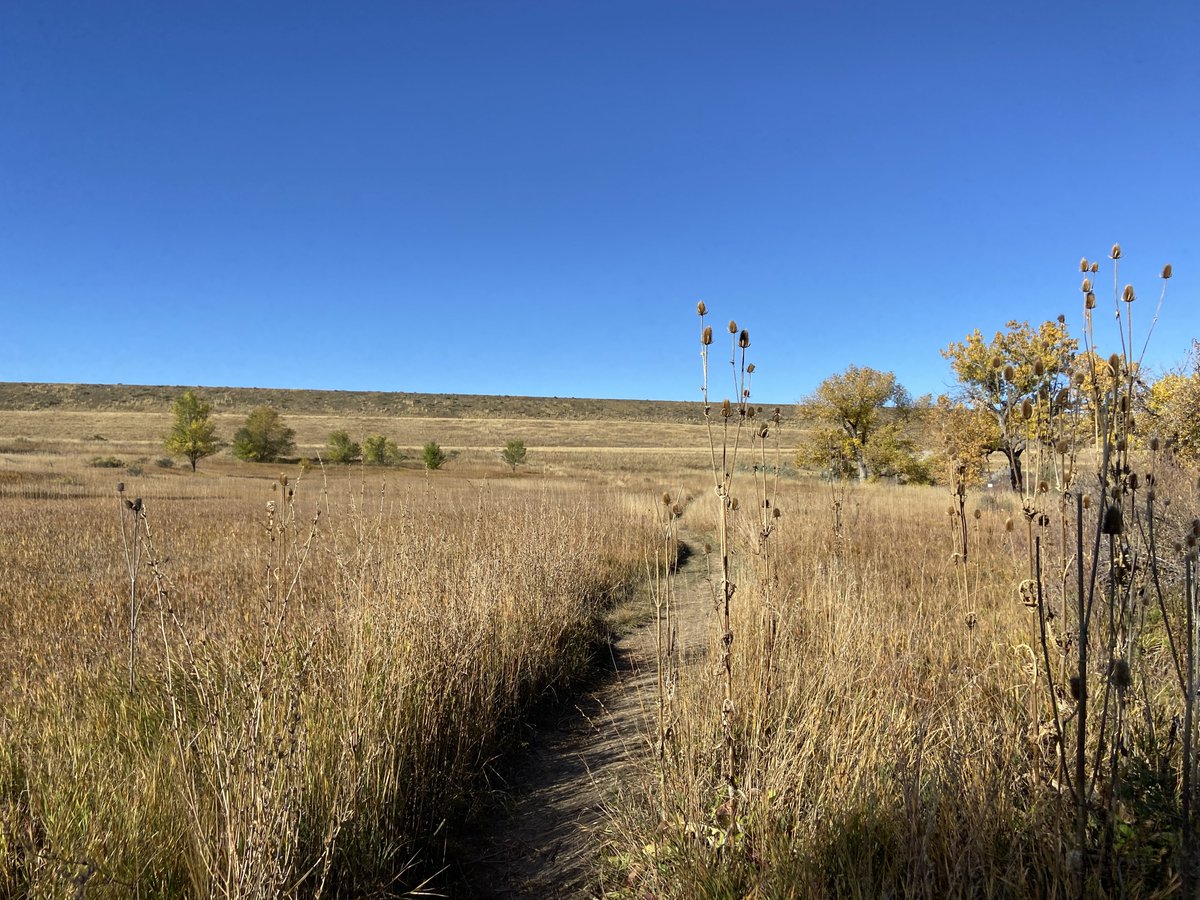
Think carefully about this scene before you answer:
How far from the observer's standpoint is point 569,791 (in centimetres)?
402

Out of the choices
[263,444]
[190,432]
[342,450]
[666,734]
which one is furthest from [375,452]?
[666,734]

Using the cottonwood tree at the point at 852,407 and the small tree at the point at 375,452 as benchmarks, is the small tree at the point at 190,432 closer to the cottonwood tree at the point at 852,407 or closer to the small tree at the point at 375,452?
the small tree at the point at 375,452

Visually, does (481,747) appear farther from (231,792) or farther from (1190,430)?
(1190,430)

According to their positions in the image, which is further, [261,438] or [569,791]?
[261,438]

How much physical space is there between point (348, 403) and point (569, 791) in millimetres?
123603

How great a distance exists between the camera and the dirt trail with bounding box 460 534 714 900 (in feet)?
10.4

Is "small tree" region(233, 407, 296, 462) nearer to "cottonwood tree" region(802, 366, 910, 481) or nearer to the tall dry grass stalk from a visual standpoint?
"cottonwood tree" region(802, 366, 910, 481)

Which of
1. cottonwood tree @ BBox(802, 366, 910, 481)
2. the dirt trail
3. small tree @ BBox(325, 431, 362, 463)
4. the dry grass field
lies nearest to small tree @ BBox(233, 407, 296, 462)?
small tree @ BBox(325, 431, 362, 463)

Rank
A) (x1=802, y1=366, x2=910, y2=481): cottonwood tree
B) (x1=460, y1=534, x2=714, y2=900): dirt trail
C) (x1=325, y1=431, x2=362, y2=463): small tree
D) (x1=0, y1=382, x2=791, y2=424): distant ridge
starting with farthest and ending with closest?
1. (x1=0, y1=382, x2=791, y2=424): distant ridge
2. (x1=325, y1=431, x2=362, y2=463): small tree
3. (x1=802, y1=366, x2=910, y2=481): cottonwood tree
4. (x1=460, y1=534, x2=714, y2=900): dirt trail

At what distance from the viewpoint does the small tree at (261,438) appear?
5156cm

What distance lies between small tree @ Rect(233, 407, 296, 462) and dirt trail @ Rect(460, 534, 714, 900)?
53.2 meters

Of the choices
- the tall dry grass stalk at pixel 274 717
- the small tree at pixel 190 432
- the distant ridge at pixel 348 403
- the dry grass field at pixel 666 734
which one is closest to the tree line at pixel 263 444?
the small tree at pixel 190 432

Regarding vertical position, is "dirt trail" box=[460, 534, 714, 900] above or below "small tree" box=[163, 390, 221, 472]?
below

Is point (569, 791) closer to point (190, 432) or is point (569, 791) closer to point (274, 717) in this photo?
point (274, 717)
